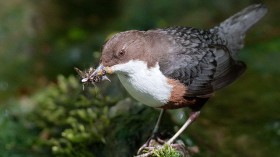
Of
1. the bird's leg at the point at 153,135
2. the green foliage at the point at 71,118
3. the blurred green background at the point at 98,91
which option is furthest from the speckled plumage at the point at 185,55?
the green foliage at the point at 71,118

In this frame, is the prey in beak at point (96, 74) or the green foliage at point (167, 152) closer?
the prey in beak at point (96, 74)

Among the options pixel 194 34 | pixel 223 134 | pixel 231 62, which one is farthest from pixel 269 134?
pixel 194 34

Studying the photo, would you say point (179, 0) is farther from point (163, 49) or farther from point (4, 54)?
point (163, 49)

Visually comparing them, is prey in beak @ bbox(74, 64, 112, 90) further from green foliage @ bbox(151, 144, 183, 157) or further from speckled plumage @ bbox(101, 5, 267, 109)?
green foliage @ bbox(151, 144, 183, 157)

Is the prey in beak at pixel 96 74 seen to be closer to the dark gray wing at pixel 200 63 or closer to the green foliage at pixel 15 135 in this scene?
the dark gray wing at pixel 200 63

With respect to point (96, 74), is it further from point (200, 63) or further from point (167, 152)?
point (200, 63)

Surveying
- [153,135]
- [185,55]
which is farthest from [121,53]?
[153,135]

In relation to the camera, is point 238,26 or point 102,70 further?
point 238,26
